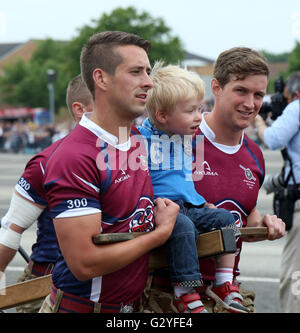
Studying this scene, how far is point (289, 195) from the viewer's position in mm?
4492

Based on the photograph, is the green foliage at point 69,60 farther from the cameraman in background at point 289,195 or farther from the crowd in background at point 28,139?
the cameraman in background at point 289,195

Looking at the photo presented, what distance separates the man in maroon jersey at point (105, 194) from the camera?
2.09 meters

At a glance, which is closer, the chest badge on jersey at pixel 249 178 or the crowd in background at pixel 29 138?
the chest badge on jersey at pixel 249 178

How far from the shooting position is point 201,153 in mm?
2848

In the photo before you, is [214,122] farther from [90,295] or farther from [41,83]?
[41,83]

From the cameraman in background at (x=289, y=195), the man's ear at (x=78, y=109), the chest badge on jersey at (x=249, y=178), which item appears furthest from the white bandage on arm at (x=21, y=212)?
the cameraman in background at (x=289, y=195)

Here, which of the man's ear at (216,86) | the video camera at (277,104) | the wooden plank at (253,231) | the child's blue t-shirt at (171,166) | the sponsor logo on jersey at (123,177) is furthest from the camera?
the video camera at (277,104)

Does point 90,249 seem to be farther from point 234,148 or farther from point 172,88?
point 234,148

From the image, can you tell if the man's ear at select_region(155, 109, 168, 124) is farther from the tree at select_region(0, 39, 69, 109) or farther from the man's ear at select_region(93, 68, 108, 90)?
the tree at select_region(0, 39, 69, 109)

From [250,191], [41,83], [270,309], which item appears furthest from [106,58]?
[41,83]

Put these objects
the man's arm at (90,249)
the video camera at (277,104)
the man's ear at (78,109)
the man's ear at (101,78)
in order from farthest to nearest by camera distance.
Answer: the video camera at (277,104) < the man's ear at (78,109) < the man's ear at (101,78) < the man's arm at (90,249)

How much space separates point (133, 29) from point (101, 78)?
57.3 meters

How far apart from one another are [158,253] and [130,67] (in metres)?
0.78

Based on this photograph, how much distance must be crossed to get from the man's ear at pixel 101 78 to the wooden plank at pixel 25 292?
2.77 ft
